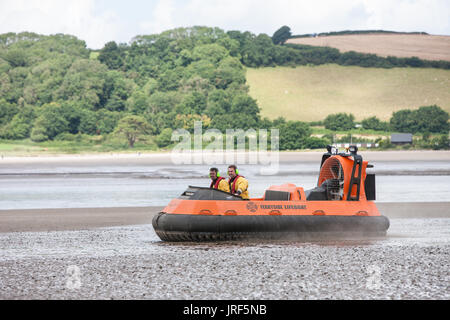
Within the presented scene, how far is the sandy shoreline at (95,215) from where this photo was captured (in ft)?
52.5

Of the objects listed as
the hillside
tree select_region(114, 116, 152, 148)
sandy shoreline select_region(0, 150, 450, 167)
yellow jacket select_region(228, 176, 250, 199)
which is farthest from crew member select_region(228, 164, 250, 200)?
the hillside

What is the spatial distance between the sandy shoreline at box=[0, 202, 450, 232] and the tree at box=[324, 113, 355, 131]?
84.1m

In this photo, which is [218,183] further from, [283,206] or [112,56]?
[112,56]

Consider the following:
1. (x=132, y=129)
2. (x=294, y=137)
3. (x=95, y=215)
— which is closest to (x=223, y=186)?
(x=95, y=215)

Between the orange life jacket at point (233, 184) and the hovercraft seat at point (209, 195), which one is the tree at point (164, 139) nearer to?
the orange life jacket at point (233, 184)

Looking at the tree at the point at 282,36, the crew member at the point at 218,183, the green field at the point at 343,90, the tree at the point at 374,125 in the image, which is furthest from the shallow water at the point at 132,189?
the tree at the point at 282,36

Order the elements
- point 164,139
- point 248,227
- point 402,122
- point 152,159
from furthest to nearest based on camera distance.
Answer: point 402,122 < point 164,139 < point 152,159 < point 248,227

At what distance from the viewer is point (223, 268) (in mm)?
9953

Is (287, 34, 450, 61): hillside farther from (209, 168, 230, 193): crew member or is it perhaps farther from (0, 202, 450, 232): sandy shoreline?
(209, 168, 230, 193): crew member

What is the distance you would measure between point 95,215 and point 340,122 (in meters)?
89.1

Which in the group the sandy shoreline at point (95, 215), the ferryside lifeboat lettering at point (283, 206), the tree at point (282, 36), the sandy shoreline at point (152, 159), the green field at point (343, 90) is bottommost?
the sandy shoreline at point (152, 159)

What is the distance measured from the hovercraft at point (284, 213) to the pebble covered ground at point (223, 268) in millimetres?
262
